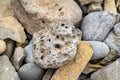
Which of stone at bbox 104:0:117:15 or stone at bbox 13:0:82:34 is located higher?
stone at bbox 13:0:82:34

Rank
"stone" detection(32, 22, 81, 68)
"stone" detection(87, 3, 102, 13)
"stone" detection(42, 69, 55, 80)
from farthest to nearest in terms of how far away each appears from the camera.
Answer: "stone" detection(87, 3, 102, 13), "stone" detection(42, 69, 55, 80), "stone" detection(32, 22, 81, 68)

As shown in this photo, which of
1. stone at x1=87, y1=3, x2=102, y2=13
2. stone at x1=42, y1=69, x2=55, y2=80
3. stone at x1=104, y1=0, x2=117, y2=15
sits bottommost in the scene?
stone at x1=42, y1=69, x2=55, y2=80

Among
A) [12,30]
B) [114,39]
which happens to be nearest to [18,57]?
[12,30]

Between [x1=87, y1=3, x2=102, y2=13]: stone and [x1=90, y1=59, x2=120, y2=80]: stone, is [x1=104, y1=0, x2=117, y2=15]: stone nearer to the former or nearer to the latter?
[x1=87, y1=3, x2=102, y2=13]: stone

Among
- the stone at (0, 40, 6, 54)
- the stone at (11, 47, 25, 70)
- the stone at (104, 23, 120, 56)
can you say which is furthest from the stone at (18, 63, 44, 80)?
the stone at (104, 23, 120, 56)

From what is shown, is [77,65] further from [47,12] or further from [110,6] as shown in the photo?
[110,6]

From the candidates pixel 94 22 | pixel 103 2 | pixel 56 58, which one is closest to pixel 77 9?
pixel 94 22
